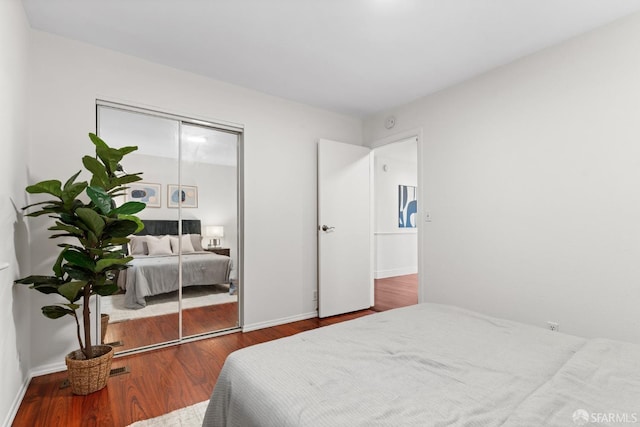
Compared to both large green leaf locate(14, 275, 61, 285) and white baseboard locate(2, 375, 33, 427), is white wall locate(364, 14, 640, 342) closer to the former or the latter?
large green leaf locate(14, 275, 61, 285)

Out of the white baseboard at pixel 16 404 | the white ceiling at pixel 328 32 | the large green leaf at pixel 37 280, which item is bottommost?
the white baseboard at pixel 16 404

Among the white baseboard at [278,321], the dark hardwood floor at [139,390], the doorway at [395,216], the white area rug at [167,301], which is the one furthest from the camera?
the doorway at [395,216]

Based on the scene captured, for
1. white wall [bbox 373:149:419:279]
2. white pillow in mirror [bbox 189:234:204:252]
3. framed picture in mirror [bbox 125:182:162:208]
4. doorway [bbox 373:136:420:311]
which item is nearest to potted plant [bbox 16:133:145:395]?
framed picture in mirror [bbox 125:182:162:208]

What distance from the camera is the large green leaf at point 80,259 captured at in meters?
1.98

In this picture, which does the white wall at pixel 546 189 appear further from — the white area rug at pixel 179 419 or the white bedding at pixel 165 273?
the white area rug at pixel 179 419

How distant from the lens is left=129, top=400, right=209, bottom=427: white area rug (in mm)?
1755

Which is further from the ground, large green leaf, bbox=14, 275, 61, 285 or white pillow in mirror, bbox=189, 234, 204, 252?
white pillow in mirror, bbox=189, 234, 204, 252

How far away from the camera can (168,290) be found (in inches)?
115

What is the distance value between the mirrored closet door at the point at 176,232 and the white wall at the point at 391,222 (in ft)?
11.6

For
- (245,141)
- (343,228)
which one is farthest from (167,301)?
(343,228)

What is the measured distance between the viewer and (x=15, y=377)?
191 cm

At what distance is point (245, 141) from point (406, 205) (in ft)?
14.5

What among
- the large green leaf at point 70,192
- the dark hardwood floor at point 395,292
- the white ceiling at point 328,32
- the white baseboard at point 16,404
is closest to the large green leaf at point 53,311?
the white baseboard at point 16,404

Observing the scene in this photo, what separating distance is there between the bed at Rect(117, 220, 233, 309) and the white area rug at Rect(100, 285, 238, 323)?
0.15 ft
